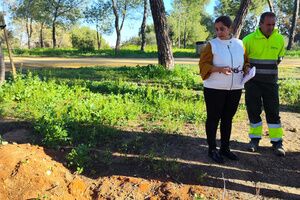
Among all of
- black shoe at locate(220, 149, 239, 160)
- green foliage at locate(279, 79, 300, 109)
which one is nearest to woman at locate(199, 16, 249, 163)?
black shoe at locate(220, 149, 239, 160)

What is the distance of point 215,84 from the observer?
4.89 metres

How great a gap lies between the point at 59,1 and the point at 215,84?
45.1 meters

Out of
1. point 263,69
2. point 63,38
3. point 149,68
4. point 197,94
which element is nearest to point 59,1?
point 63,38

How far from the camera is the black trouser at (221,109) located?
16.3 feet

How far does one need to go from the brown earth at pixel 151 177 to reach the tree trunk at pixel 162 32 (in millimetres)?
6935

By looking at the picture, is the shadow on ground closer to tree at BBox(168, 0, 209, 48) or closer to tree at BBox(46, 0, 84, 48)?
tree at BBox(46, 0, 84, 48)

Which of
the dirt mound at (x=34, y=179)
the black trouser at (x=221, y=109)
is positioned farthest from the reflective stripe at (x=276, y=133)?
the dirt mound at (x=34, y=179)

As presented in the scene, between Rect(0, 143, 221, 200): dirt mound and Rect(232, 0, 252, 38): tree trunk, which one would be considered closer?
Rect(0, 143, 221, 200): dirt mound

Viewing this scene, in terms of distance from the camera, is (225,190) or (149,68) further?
(149,68)

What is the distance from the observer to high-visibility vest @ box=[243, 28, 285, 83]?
548 cm

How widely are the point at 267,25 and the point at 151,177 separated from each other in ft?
8.22

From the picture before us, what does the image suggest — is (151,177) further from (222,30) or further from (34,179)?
(222,30)

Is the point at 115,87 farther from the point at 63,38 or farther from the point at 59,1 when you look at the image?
the point at 63,38

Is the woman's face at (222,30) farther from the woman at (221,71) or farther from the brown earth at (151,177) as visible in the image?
the brown earth at (151,177)
